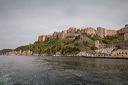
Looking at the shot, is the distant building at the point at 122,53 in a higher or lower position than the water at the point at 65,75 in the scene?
higher

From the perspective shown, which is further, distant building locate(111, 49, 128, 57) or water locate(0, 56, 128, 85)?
distant building locate(111, 49, 128, 57)

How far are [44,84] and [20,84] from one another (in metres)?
3.96

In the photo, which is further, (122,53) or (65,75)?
(122,53)

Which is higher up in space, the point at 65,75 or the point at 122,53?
the point at 122,53

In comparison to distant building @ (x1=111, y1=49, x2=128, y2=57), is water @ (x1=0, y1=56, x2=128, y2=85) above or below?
below

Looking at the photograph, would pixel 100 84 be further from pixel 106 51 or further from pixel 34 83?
pixel 106 51

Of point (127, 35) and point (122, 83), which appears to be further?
point (127, 35)

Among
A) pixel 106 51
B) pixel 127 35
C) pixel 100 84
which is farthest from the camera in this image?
pixel 127 35

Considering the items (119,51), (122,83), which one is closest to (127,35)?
(119,51)

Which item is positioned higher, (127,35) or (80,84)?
(127,35)

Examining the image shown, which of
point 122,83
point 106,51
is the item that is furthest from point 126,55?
point 122,83

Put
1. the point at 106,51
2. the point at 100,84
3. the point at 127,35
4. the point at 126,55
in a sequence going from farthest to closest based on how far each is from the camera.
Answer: the point at 127,35 → the point at 106,51 → the point at 126,55 → the point at 100,84

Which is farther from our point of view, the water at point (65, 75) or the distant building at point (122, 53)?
the distant building at point (122, 53)

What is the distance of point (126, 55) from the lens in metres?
125
